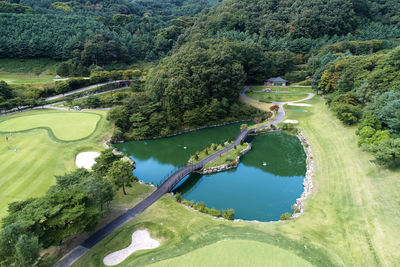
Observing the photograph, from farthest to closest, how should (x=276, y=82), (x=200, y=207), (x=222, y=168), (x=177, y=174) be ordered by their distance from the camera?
(x=276, y=82) → (x=222, y=168) → (x=177, y=174) → (x=200, y=207)

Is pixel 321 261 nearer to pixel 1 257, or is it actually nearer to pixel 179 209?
pixel 179 209

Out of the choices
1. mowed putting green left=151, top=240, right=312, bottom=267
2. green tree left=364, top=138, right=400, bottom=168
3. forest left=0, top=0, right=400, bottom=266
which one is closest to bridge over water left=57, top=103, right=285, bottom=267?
forest left=0, top=0, right=400, bottom=266

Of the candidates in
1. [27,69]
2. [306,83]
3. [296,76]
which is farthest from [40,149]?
[296,76]

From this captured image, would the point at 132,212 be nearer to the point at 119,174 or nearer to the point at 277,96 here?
the point at 119,174

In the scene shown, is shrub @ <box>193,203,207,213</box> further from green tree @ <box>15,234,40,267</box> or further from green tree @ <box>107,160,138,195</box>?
green tree @ <box>15,234,40,267</box>

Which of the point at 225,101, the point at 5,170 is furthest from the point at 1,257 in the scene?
the point at 225,101

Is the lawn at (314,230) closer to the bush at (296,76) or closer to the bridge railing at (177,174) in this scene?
the bridge railing at (177,174)
